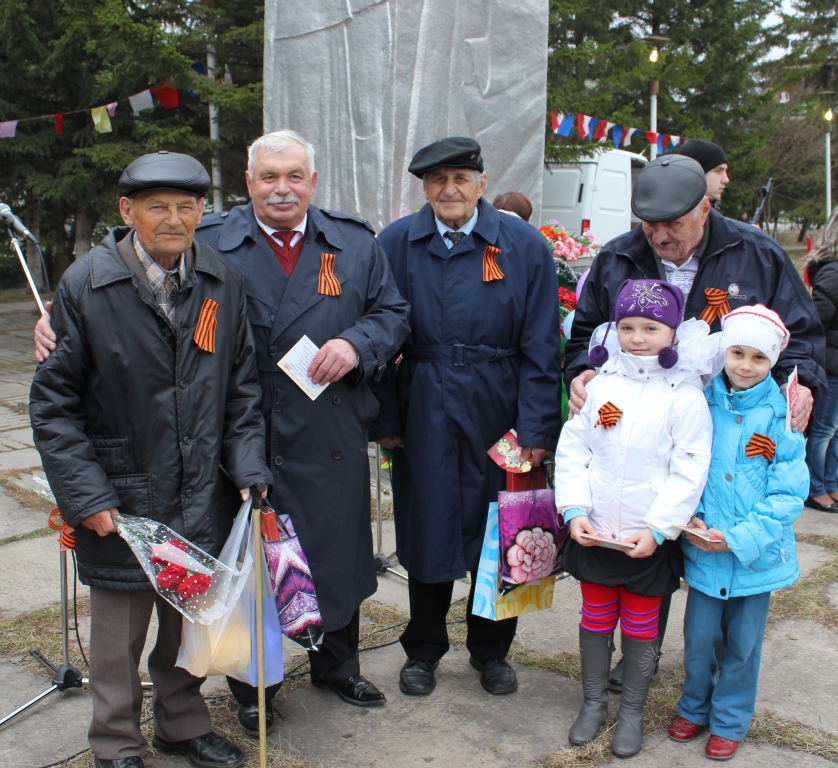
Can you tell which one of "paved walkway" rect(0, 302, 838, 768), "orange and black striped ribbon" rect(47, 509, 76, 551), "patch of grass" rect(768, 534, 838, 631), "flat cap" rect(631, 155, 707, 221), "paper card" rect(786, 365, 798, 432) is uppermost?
"flat cap" rect(631, 155, 707, 221)

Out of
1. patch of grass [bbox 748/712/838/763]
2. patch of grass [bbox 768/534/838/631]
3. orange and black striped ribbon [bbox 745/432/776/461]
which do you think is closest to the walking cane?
orange and black striped ribbon [bbox 745/432/776/461]

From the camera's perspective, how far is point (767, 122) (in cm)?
2272

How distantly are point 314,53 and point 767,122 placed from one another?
1945 cm

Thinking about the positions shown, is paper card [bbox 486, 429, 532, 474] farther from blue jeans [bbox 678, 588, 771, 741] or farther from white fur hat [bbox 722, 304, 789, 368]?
white fur hat [bbox 722, 304, 789, 368]

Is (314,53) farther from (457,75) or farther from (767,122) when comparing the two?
(767,122)

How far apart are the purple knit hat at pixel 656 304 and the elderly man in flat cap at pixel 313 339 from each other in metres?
0.73

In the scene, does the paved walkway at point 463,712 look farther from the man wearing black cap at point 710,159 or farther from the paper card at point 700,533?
the man wearing black cap at point 710,159

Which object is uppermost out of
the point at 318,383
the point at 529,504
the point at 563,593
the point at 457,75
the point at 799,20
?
the point at 799,20

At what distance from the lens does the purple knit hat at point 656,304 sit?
268 centimetres

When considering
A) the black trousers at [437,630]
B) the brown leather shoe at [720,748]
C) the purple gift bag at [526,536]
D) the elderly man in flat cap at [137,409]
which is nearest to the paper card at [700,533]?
the purple gift bag at [526,536]

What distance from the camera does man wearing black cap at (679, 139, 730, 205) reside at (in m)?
4.23

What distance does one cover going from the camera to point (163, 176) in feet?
8.02

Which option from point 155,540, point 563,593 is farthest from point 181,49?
point 155,540

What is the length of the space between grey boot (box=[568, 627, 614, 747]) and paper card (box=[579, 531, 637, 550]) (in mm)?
356
